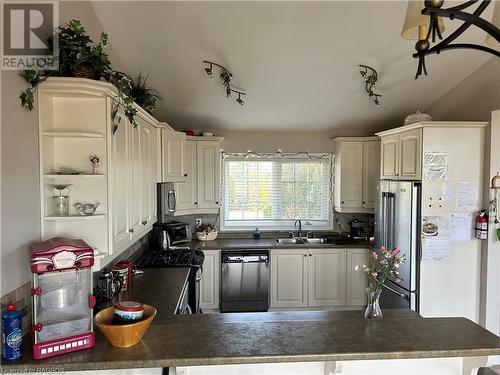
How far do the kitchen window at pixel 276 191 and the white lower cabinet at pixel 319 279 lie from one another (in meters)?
0.67

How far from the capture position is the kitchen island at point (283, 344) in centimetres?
132

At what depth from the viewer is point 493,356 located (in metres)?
1.43

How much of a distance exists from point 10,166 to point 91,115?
0.49 metres

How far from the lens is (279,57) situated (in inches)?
116

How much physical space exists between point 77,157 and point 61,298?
30.3 inches

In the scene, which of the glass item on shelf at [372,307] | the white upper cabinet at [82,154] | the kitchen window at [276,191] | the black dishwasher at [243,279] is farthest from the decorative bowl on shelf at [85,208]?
the kitchen window at [276,191]

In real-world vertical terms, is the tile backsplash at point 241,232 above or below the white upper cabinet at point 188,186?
below

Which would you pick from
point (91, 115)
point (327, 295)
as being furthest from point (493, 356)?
point (327, 295)

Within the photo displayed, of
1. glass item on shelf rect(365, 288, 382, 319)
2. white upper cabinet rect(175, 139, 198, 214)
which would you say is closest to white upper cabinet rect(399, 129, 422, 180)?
glass item on shelf rect(365, 288, 382, 319)

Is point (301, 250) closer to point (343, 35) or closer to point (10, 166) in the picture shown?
point (343, 35)

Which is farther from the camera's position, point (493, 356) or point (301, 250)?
point (301, 250)

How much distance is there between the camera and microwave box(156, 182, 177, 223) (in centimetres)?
397

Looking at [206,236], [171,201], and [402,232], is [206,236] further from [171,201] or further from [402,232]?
[402,232]
